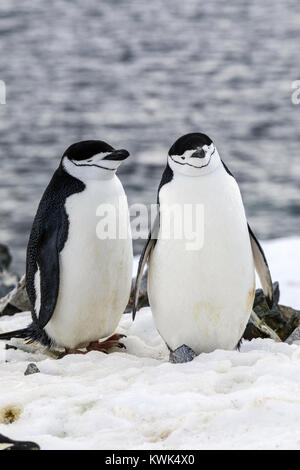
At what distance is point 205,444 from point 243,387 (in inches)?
22.4

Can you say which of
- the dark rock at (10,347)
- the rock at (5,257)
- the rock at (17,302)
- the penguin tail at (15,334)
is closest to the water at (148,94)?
the rock at (5,257)

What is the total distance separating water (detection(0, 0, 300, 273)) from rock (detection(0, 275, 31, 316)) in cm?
452

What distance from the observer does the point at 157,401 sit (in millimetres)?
3658

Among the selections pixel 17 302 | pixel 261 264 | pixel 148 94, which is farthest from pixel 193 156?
pixel 148 94

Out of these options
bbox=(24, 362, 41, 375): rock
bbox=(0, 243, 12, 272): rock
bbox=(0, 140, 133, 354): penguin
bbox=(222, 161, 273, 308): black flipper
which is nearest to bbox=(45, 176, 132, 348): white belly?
bbox=(0, 140, 133, 354): penguin

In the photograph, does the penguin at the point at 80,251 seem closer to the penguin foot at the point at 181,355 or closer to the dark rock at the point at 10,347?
the dark rock at the point at 10,347

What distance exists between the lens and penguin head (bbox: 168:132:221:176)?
419cm

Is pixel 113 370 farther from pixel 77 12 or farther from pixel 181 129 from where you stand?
pixel 77 12

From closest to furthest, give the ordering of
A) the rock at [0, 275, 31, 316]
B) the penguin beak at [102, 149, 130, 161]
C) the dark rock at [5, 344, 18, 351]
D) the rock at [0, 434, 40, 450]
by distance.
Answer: the rock at [0, 434, 40, 450], the penguin beak at [102, 149, 130, 161], the dark rock at [5, 344, 18, 351], the rock at [0, 275, 31, 316]

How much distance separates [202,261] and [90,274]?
642mm

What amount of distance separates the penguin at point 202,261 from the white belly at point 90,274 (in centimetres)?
25

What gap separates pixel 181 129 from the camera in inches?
643

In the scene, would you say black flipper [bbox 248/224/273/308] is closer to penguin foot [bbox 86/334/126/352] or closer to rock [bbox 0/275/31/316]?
penguin foot [bbox 86/334/126/352]

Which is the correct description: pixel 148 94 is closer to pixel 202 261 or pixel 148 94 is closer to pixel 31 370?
pixel 202 261
